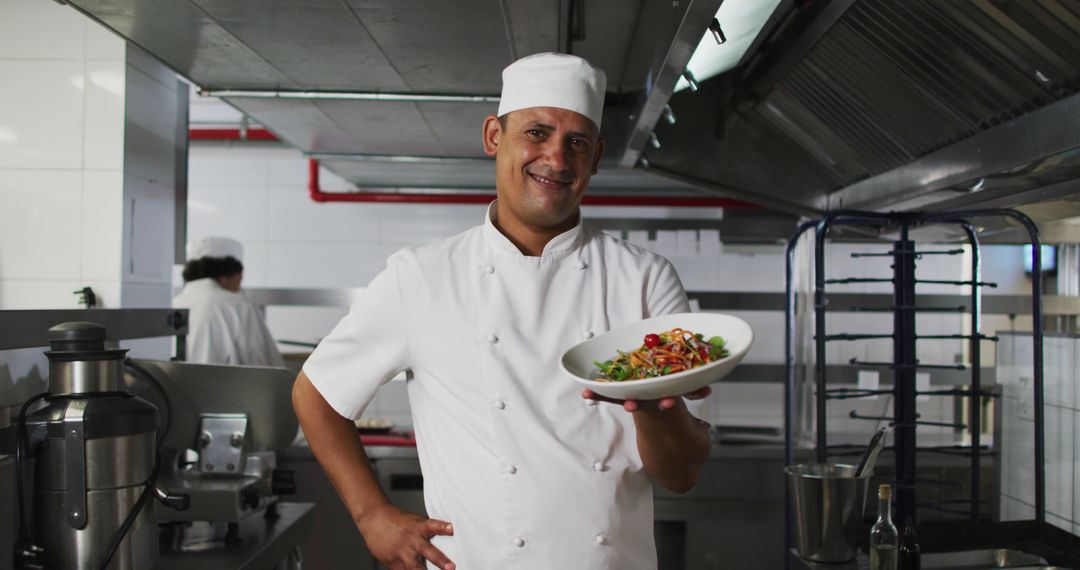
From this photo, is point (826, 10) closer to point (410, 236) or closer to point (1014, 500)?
point (1014, 500)

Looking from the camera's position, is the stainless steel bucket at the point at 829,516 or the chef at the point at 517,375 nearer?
the chef at the point at 517,375

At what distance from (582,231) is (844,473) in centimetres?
137

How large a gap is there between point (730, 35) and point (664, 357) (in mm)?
1348

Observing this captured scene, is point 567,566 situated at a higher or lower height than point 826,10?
lower

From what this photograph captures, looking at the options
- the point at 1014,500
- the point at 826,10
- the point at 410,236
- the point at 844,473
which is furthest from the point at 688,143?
the point at 410,236

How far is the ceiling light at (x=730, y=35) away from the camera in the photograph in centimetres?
206

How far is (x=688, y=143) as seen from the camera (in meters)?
3.49

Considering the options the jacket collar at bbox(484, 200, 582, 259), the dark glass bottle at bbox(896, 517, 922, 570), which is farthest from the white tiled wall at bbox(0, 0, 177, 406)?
the dark glass bottle at bbox(896, 517, 922, 570)

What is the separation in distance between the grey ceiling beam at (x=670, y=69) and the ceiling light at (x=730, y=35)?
0.05 m

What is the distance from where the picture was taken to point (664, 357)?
1.27 meters

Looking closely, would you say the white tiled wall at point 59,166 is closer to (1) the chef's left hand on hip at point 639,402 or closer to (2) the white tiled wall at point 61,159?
(2) the white tiled wall at point 61,159

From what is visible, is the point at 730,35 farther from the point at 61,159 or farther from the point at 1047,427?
the point at 61,159

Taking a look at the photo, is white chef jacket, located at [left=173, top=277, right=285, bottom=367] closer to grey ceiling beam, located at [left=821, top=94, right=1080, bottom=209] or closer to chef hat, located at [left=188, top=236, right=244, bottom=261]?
chef hat, located at [left=188, top=236, right=244, bottom=261]

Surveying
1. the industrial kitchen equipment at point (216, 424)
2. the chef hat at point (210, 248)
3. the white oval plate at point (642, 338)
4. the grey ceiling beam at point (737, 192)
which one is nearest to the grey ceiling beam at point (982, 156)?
the grey ceiling beam at point (737, 192)
